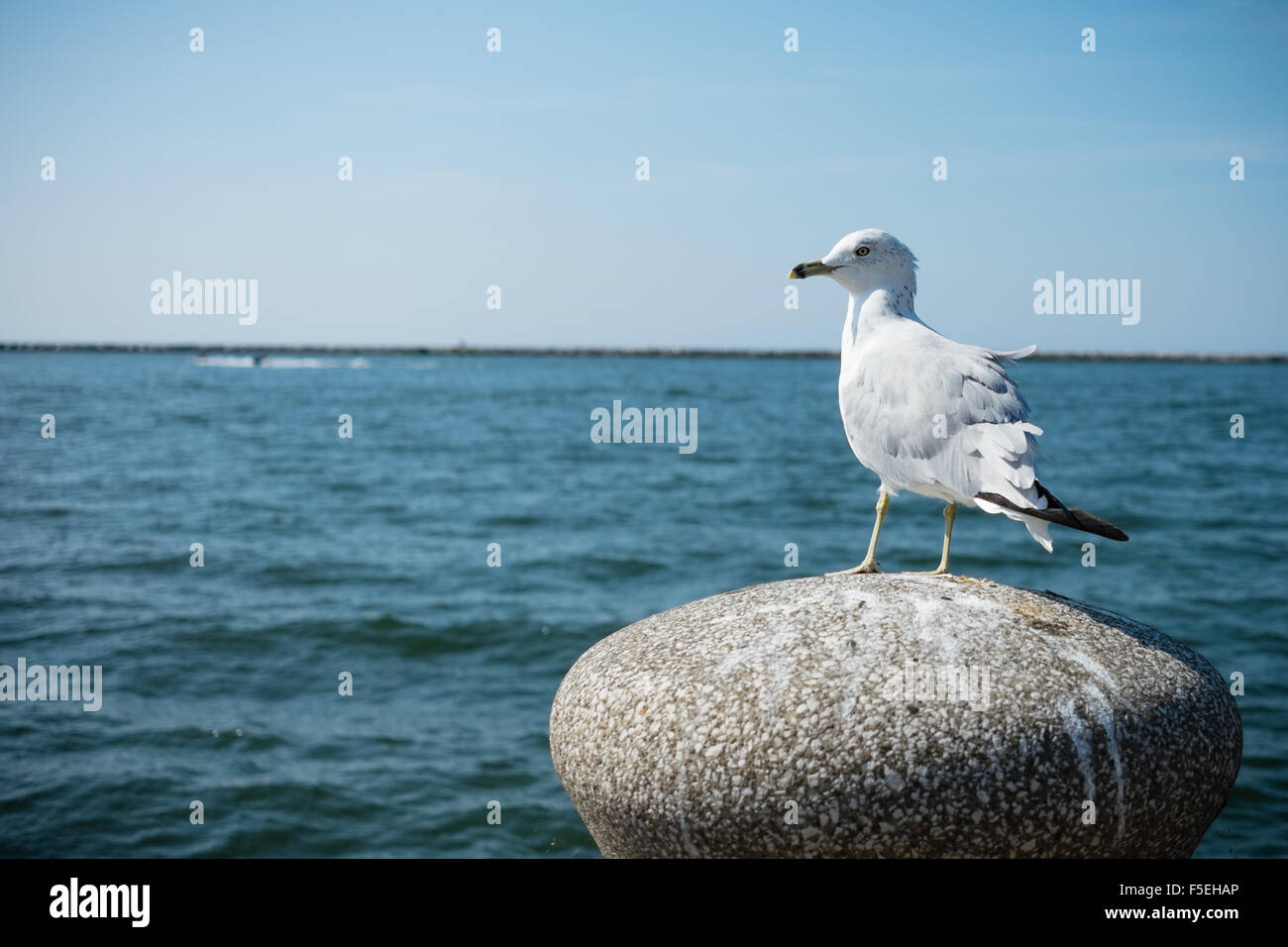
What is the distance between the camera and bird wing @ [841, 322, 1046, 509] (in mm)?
5492

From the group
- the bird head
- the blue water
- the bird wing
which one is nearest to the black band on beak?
the bird head

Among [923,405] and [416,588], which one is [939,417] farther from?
[416,588]

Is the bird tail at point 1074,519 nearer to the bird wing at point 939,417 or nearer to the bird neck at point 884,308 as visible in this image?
the bird wing at point 939,417

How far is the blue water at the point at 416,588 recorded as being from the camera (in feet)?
34.1

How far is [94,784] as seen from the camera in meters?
10.6

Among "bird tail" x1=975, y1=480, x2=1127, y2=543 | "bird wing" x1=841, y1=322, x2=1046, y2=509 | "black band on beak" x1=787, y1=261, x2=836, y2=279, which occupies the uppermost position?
"black band on beak" x1=787, y1=261, x2=836, y2=279

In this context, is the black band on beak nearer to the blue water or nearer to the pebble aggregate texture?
the pebble aggregate texture

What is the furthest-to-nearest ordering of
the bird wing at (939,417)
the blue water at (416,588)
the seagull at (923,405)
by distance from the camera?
the blue water at (416,588), the bird wing at (939,417), the seagull at (923,405)

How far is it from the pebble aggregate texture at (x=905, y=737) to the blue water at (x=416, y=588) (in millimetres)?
4706

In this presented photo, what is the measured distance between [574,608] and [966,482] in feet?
37.4

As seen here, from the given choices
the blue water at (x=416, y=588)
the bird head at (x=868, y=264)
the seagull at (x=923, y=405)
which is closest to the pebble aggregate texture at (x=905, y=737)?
the seagull at (x=923, y=405)

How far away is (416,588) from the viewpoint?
58.0 feet
